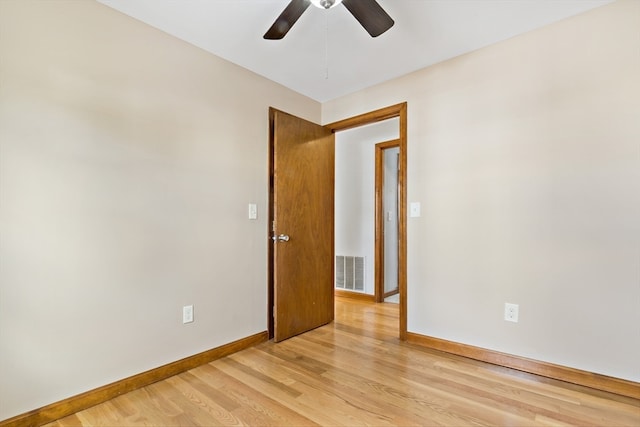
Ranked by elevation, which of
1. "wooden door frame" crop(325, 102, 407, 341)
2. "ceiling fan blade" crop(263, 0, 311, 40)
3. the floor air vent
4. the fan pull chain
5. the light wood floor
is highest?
the fan pull chain

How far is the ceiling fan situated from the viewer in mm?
1486

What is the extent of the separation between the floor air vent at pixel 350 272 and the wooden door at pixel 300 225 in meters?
1.04

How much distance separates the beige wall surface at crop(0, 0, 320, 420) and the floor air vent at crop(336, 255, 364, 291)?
200 centimetres

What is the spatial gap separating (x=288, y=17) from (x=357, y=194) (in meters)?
2.88

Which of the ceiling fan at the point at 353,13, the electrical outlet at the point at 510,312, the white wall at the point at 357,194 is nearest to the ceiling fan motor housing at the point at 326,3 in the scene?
the ceiling fan at the point at 353,13

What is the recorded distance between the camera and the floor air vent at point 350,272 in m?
4.16

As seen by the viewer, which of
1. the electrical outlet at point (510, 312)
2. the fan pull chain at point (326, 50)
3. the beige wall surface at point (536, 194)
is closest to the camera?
the beige wall surface at point (536, 194)

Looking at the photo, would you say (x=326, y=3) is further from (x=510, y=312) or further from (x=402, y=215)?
(x=510, y=312)

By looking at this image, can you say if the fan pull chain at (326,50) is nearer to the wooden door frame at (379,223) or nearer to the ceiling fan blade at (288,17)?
the ceiling fan blade at (288,17)

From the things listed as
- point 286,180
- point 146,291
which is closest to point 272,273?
point 286,180

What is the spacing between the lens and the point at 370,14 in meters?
1.56


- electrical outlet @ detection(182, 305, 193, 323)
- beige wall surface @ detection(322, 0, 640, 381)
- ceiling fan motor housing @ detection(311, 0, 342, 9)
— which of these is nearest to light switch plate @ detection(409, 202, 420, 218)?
beige wall surface @ detection(322, 0, 640, 381)

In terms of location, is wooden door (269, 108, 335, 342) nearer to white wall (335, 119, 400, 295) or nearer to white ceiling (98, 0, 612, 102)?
white ceiling (98, 0, 612, 102)

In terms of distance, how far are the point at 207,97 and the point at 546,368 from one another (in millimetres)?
2987
